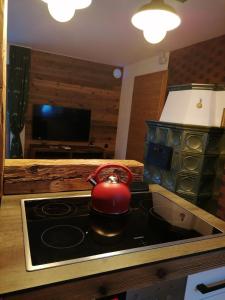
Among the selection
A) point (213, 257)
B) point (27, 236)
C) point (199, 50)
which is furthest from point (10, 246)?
point (199, 50)

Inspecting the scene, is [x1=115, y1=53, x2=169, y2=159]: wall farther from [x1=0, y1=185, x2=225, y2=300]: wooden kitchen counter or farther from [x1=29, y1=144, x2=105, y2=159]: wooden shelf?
[x1=0, y1=185, x2=225, y2=300]: wooden kitchen counter

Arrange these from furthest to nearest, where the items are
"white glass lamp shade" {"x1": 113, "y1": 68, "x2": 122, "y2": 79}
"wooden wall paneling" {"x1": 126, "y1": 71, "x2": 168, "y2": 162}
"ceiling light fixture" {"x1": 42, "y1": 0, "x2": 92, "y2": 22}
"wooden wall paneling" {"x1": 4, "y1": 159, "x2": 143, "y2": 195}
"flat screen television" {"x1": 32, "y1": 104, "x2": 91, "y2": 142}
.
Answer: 1. "white glass lamp shade" {"x1": 113, "y1": 68, "x2": 122, "y2": 79}
2. "flat screen television" {"x1": 32, "y1": 104, "x2": 91, "y2": 142}
3. "wooden wall paneling" {"x1": 126, "y1": 71, "x2": 168, "y2": 162}
4. "ceiling light fixture" {"x1": 42, "y1": 0, "x2": 92, "y2": 22}
5. "wooden wall paneling" {"x1": 4, "y1": 159, "x2": 143, "y2": 195}

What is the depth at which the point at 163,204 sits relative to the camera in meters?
1.17

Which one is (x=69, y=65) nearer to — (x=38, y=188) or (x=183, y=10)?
(x=183, y=10)

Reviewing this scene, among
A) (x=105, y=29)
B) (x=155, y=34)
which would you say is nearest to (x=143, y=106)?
(x=105, y=29)

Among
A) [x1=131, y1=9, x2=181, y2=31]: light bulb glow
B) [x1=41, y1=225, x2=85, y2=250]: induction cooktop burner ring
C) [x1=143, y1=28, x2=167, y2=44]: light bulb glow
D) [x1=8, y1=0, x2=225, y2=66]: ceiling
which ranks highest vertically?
[x1=8, y1=0, x2=225, y2=66]: ceiling

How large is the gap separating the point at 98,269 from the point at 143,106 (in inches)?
152

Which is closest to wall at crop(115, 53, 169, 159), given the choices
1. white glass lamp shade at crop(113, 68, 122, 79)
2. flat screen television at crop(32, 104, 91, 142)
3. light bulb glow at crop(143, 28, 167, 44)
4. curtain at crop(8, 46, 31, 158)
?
white glass lamp shade at crop(113, 68, 122, 79)

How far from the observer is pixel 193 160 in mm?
2754

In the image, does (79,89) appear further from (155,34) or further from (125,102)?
(155,34)

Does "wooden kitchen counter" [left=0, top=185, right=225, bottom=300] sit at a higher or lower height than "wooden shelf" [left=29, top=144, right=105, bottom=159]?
higher

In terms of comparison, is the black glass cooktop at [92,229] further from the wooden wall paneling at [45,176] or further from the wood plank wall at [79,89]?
the wood plank wall at [79,89]

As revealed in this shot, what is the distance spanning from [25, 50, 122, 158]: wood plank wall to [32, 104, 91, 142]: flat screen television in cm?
17

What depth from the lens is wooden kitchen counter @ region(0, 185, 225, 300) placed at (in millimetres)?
568
